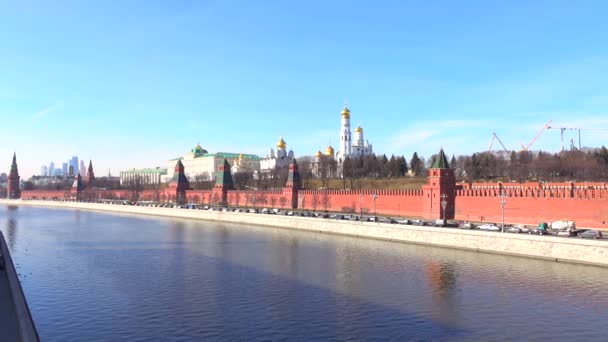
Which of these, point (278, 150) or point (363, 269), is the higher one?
point (278, 150)

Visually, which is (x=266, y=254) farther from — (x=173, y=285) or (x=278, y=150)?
(x=278, y=150)

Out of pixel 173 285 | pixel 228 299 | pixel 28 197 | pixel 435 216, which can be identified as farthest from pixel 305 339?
pixel 28 197

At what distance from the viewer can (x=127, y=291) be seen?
1391 cm

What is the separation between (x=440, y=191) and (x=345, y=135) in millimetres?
46070

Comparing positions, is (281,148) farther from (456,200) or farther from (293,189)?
(456,200)

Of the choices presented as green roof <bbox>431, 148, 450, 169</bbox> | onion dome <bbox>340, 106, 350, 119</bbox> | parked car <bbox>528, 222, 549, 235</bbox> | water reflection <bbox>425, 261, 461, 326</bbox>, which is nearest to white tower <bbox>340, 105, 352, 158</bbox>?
onion dome <bbox>340, 106, 350, 119</bbox>

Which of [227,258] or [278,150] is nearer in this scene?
[227,258]

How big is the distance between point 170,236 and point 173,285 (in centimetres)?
Result: 1472

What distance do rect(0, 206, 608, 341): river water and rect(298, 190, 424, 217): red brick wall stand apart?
10.8 meters

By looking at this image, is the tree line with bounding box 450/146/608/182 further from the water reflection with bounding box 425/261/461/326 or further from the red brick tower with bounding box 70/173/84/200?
the red brick tower with bounding box 70/173/84/200

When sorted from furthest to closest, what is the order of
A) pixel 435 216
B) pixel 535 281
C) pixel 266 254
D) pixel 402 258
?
pixel 435 216 < pixel 266 254 < pixel 402 258 < pixel 535 281

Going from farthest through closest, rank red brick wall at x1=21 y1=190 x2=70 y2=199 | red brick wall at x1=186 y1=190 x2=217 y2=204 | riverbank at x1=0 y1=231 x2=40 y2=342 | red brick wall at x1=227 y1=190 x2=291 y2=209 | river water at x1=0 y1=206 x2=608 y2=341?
red brick wall at x1=21 y1=190 x2=70 y2=199 → red brick wall at x1=186 y1=190 x2=217 y2=204 → red brick wall at x1=227 y1=190 x2=291 y2=209 → river water at x1=0 y1=206 x2=608 y2=341 → riverbank at x1=0 y1=231 x2=40 y2=342

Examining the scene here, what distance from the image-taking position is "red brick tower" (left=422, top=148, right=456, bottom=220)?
31203 mm

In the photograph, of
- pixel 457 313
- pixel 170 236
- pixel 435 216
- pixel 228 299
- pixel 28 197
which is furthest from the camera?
pixel 28 197
